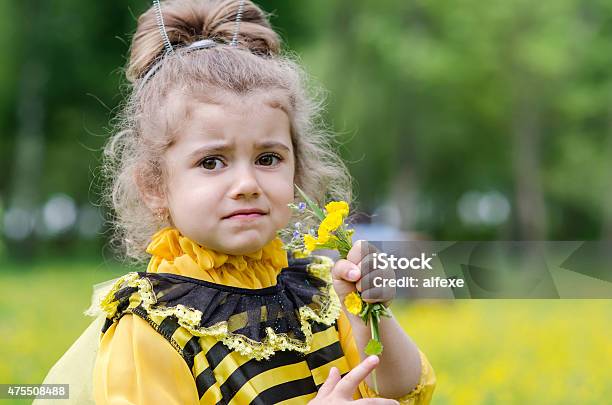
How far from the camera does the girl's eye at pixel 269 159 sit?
2293 mm

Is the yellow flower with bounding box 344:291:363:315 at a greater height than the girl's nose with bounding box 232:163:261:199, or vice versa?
the girl's nose with bounding box 232:163:261:199

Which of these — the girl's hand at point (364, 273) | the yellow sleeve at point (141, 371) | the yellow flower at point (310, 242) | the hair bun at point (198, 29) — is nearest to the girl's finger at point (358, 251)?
the girl's hand at point (364, 273)

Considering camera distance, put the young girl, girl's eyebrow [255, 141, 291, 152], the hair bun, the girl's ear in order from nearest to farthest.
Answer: the young girl → girl's eyebrow [255, 141, 291, 152] → the girl's ear → the hair bun

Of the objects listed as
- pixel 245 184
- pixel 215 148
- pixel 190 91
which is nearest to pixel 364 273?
pixel 245 184

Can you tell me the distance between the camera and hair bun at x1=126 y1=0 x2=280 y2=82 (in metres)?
2.51

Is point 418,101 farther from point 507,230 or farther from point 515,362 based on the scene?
point 515,362

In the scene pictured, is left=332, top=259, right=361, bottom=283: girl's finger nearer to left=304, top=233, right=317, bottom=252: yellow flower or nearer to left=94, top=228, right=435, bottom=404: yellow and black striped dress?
left=304, top=233, right=317, bottom=252: yellow flower

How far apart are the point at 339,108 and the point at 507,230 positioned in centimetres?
826

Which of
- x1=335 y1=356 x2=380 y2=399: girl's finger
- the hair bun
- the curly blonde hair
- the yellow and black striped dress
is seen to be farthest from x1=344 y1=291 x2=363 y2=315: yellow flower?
the hair bun

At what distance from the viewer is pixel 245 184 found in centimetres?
218

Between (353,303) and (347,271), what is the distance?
76 mm

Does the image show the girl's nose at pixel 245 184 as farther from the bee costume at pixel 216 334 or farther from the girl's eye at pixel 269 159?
the bee costume at pixel 216 334

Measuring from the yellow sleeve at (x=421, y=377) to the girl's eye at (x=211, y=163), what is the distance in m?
0.57

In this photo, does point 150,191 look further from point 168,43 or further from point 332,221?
point 332,221
